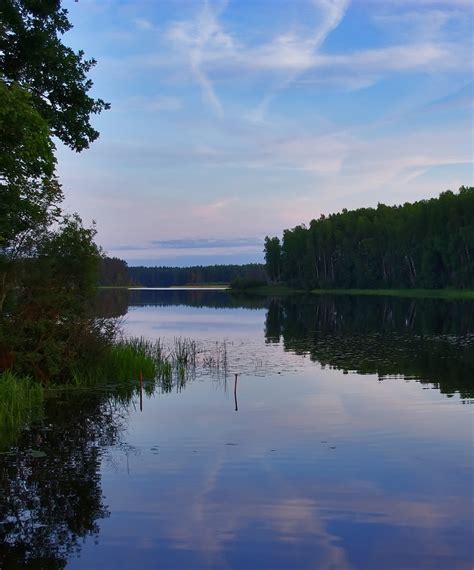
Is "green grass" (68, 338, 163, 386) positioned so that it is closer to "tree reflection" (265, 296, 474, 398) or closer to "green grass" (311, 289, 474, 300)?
"tree reflection" (265, 296, 474, 398)

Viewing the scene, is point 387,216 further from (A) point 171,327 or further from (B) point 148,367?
(B) point 148,367

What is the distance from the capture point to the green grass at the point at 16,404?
1864cm

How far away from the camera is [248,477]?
1464cm

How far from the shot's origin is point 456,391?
2600cm

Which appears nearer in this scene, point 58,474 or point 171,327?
point 58,474

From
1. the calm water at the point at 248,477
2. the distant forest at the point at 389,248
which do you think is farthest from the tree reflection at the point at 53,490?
the distant forest at the point at 389,248

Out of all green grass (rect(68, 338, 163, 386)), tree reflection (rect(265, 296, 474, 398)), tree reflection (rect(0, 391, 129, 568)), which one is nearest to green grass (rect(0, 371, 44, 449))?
tree reflection (rect(0, 391, 129, 568))

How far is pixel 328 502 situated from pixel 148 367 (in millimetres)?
18299

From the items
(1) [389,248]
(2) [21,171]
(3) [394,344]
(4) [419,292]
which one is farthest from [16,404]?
(1) [389,248]

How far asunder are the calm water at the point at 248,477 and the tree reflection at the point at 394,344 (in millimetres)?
1987

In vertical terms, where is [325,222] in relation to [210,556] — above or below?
above

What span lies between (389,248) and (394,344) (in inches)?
4301

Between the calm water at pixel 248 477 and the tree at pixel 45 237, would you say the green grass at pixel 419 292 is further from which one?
the tree at pixel 45 237

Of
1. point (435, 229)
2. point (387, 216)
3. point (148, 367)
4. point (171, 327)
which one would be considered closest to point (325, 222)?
point (387, 216)
